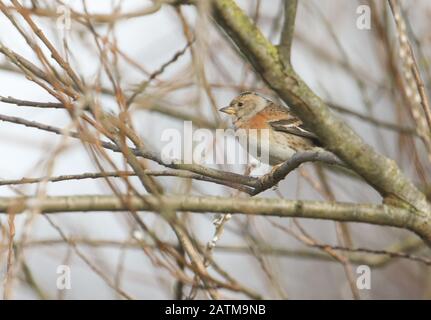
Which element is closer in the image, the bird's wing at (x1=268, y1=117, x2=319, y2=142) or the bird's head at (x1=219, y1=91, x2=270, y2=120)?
the bird's wing at (x1=268, y1=117, x2=319, y2=142)

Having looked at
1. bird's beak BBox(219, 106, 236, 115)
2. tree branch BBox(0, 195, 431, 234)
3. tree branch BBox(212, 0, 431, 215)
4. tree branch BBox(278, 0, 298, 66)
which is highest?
bird's beak BBox(219, 106, 236, 115)

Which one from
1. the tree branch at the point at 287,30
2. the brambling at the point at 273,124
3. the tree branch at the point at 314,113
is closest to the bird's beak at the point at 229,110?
the brambling at the point at 273,124

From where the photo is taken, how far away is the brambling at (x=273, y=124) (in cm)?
631

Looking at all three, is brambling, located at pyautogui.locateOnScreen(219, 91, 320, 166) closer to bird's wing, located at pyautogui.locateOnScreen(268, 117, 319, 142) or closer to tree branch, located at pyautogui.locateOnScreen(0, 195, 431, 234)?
bird's wing, located at pyautogui.locateOnScreen(268, 117, 319, 142)

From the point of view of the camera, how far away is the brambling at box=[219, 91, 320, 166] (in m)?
6.31

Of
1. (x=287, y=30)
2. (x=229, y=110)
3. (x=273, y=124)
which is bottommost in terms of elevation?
(x=287, y=30)

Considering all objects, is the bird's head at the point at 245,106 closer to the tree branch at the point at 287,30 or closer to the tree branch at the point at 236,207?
the tree branch at the point at 236,207

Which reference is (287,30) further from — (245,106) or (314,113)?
(245,106)

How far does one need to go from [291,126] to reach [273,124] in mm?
315

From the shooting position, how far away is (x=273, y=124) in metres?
6.86

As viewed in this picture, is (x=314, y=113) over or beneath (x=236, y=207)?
over

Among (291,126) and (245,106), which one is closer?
(291,126)

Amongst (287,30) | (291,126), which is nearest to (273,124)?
(291,126)

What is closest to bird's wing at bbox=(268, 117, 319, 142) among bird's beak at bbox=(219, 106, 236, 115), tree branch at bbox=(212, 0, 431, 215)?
bird's beak at bbox=(219, 106, 236, 115)
